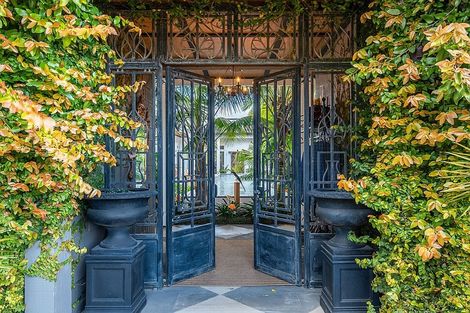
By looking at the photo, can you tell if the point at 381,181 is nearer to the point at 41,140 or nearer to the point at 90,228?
the point at 41,140

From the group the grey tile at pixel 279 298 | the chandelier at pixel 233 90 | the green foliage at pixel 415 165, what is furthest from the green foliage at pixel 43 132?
Result: the chandelier at pixel 233 90

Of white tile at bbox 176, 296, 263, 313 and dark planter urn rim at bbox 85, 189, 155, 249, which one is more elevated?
dark planter urn rim at bbox 85, 189, 155, 249

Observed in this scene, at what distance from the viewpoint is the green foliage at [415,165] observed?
1970 millimetres

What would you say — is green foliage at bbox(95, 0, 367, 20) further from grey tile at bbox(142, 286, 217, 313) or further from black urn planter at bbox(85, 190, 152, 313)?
grey tile at bbox(142, 286, 217, 313)

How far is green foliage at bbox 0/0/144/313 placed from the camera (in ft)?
6.07

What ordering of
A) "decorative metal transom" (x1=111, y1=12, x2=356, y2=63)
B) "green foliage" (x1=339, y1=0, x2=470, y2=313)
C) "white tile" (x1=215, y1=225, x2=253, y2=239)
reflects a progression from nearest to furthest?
1. "green foliage" (x1=339, y1=0, x2=470, y2=313)
2. "decorative metal transom" (x1=111, y1=12, x2=356, y2=63)
3. "white tile" (x1=215, y1=225, x2=253, y2=239)

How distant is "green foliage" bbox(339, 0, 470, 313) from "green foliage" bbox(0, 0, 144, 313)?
188cm

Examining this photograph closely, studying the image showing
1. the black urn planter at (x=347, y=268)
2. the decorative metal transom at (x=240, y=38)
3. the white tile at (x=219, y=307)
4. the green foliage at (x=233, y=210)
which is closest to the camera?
the black urn planter at (x=347, y=268)

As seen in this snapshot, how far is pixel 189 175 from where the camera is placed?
3715mm

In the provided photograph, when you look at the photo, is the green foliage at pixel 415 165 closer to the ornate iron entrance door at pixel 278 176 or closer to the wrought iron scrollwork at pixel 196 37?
the ornate iron entrance door at pixel 278 176

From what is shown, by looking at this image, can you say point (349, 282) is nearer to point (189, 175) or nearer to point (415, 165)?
point (415, 165)

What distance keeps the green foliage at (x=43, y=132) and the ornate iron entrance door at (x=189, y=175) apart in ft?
4.23

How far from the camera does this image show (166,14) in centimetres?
343

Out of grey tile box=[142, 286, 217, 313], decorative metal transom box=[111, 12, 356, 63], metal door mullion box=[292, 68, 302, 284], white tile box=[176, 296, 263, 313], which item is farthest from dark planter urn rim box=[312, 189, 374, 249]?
decorative metal transom box=[111, 12, 356, 63]
